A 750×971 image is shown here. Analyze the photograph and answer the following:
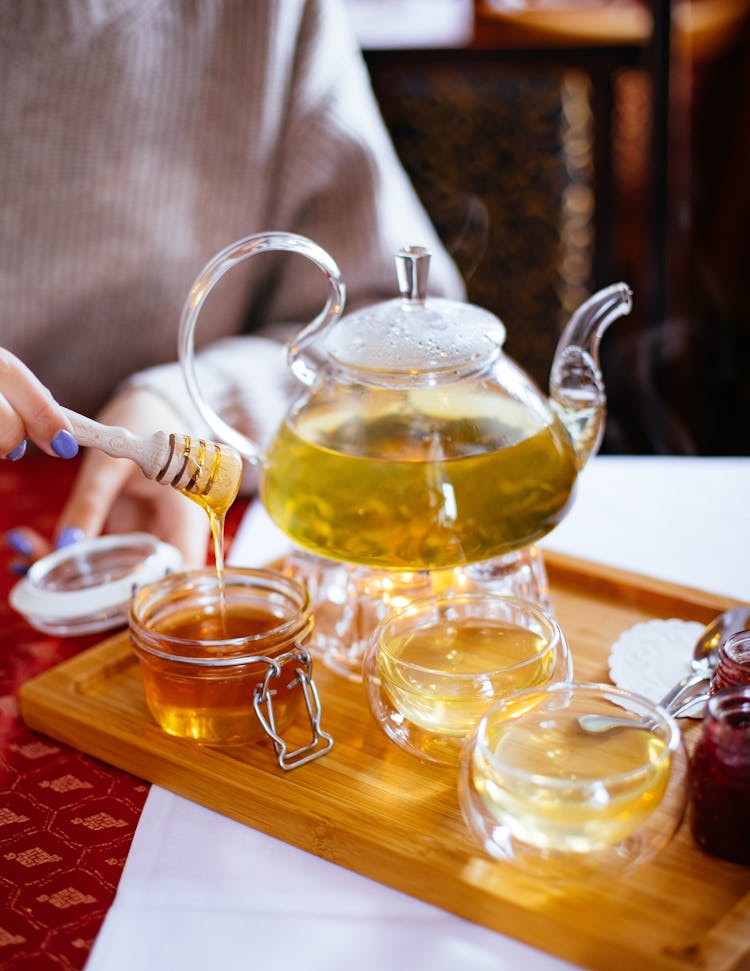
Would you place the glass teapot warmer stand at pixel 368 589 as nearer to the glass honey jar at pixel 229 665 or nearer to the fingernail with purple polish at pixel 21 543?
the glass honey jar at pixel 229 665

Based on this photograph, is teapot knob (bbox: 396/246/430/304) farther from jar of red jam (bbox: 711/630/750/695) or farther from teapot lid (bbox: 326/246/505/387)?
jar of red jam (bbox: 711/630/750/695)

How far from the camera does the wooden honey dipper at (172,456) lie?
0.61 meters

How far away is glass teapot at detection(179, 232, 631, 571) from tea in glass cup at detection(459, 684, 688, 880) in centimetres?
13

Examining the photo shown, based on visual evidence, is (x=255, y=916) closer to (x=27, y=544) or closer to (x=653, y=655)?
(x=653, y=655)

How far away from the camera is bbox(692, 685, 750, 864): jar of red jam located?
0.51m

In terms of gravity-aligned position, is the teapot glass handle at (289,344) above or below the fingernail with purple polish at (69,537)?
above

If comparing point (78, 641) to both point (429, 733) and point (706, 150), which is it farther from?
point (706, 150)

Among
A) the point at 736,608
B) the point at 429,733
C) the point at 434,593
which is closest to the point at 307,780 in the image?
the point at 429,733

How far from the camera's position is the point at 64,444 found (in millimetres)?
616

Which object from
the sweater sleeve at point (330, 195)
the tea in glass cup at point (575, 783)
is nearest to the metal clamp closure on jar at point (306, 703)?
the tea in glass cup at point (575, 783)

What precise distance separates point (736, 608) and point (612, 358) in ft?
4.76

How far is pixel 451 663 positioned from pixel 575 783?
146 millimetres

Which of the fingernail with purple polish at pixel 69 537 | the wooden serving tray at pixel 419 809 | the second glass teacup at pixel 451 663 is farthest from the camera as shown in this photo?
the fingernail with purple polish at pixel 69 537

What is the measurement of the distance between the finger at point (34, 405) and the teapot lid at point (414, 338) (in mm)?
170
